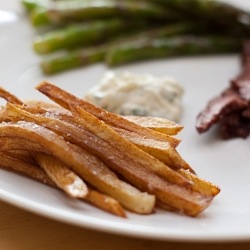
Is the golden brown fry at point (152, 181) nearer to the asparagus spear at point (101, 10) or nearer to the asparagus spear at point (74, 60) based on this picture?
the asparagus spear at point (74, 60)

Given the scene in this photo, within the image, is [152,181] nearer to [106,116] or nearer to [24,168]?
[106,116]

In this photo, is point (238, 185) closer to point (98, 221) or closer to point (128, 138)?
point (128, 138)

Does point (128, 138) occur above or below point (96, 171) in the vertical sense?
above

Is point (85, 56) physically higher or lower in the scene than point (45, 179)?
higher

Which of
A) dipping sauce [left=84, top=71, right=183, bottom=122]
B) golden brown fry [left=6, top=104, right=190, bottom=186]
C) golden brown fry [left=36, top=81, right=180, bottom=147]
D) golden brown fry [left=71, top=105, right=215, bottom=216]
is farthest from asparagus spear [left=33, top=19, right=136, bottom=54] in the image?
golden brown fry [left=71, top=105, right=215, bottom=216]

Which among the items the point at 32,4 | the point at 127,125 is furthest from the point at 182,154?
the point at 32,4

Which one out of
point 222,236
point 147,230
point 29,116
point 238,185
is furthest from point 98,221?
point 238,185

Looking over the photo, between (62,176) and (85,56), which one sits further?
(85,56)
